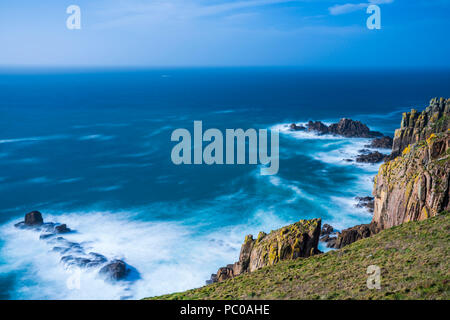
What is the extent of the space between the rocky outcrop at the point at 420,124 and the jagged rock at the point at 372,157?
5411 millimetres

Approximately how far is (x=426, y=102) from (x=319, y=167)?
374 ft

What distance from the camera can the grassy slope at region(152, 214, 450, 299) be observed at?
70.2 ft

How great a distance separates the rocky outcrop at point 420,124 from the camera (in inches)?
2623

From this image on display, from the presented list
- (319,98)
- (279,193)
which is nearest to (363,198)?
(279,193)

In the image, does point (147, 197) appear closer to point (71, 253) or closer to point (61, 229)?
point (61, 229)

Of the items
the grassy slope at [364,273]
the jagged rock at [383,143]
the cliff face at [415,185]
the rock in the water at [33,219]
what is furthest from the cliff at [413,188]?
the jagged rock at [383,143]

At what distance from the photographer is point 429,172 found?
36.5 metres

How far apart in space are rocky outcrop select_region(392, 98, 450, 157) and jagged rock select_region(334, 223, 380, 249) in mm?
29694

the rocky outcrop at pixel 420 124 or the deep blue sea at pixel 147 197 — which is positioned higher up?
the rocky outcrop at pixel 420 124

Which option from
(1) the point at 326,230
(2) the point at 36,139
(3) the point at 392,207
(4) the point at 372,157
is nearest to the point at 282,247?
(3) the point at 392,207

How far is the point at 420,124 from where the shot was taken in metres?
73.4

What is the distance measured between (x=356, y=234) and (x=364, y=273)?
64.0 feet

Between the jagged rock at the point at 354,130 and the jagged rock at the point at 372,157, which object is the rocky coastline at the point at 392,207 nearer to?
the jagged rock at the point at 372,157

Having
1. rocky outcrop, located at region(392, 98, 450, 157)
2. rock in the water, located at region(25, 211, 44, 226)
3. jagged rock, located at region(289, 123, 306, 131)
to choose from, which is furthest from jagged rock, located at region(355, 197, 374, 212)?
jagged rock, located at region(289, 123, 306, 131)
